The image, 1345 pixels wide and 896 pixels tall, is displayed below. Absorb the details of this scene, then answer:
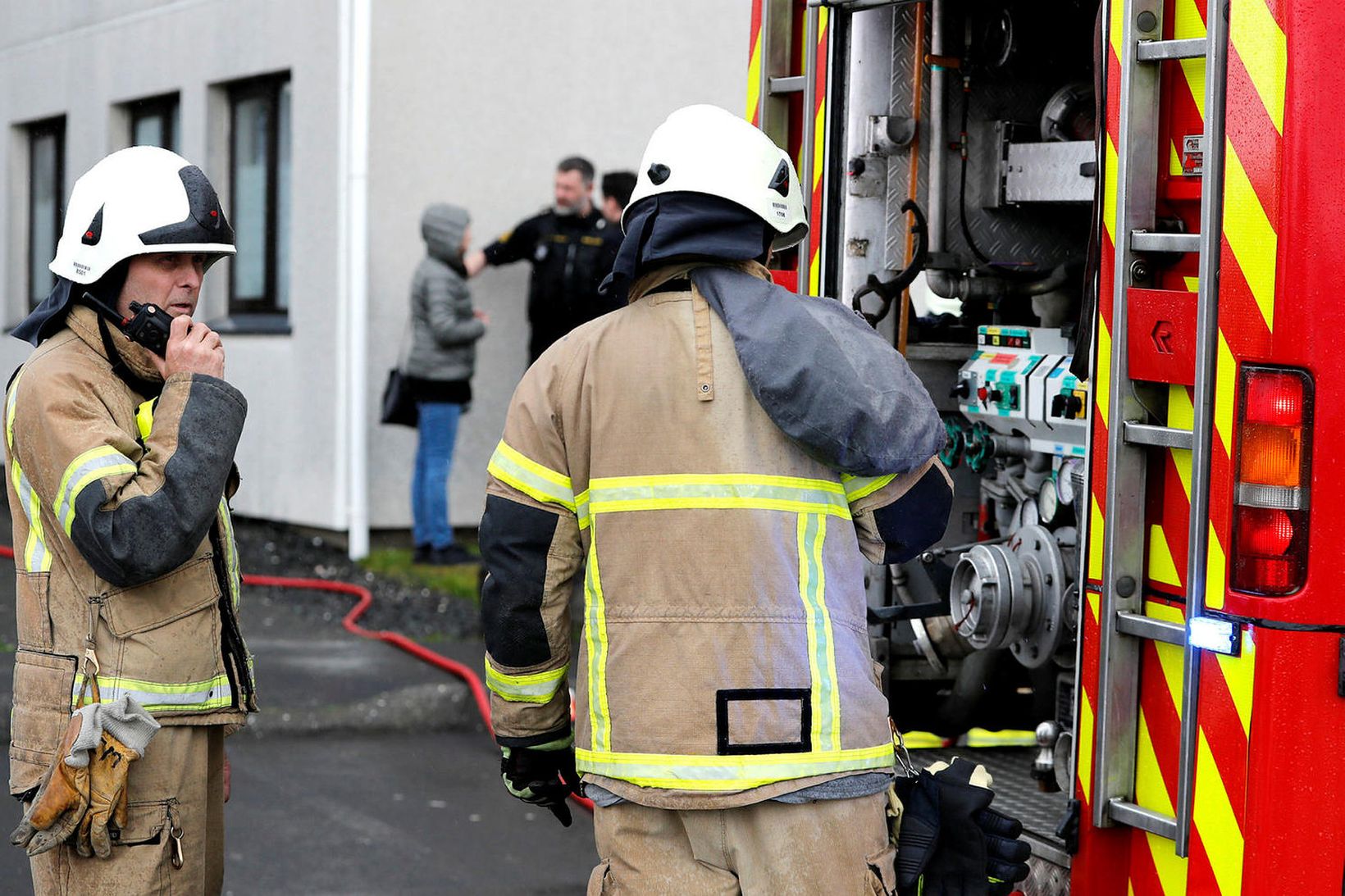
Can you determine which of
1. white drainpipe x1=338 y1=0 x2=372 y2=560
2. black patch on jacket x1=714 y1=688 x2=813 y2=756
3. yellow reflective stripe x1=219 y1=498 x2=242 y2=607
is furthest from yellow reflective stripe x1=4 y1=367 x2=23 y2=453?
white drainpipe x1=338 y1=0 x2=372 y2=560

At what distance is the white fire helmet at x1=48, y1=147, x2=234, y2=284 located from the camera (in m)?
3.11

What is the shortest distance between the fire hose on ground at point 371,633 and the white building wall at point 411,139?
104 centimetres

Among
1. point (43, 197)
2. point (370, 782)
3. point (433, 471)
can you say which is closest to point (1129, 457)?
point (370, 782)

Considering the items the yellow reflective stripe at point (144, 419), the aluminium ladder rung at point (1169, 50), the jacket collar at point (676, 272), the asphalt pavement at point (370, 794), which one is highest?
the aluminium ladder rung at point (1169, 50)

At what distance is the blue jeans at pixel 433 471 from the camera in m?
9.44

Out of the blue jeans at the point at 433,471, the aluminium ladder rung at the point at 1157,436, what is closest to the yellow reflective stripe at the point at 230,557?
the aluminium ladder rung at the point at 1157,436

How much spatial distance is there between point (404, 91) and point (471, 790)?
5.14m

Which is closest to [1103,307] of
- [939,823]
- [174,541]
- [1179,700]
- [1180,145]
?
[1180,145]

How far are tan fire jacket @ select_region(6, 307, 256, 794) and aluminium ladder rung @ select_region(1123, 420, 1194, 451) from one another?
1.59m

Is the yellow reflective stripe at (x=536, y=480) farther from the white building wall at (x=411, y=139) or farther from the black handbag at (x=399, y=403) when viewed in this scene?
the white building wall at (x=411, y=139)

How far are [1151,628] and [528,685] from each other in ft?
3.58

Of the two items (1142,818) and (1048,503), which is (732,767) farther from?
(1048,503)

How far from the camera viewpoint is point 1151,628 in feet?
9.98

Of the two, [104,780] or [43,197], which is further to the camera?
[43,197]
